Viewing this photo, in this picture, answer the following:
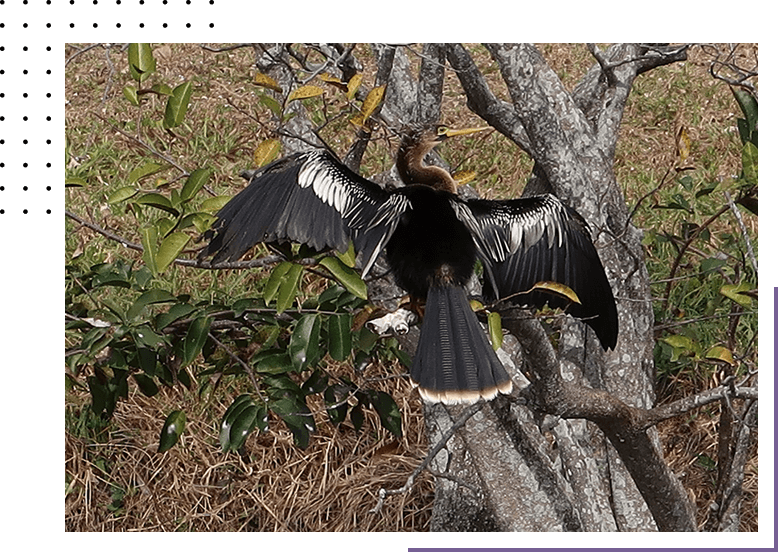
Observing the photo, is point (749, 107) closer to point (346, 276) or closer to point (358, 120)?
point (358, 120)

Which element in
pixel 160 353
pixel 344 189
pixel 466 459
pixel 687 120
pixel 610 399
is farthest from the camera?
pixel 687 120

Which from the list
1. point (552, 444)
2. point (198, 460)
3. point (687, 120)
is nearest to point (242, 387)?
point (198, 460)

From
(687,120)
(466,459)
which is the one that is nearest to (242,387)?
(466,459)

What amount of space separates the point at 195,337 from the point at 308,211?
0.42 metres

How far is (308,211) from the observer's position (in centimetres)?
172

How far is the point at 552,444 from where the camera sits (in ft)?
8.91

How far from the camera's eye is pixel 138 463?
3.03 metres

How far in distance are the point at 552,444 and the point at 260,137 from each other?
2.07m

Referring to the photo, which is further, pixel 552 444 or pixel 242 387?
pixel 242 387

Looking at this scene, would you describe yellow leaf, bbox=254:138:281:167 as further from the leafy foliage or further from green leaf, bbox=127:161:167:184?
green leaf, bbox=127:161:167:184

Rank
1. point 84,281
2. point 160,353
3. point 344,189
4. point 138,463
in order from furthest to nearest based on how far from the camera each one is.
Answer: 1. point 138,463
2. point 84,281
3. point 160,353
4. point 344,189

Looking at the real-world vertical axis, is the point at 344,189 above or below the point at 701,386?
above

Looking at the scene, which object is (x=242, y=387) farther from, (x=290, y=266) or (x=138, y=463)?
(x=290, y=266)
